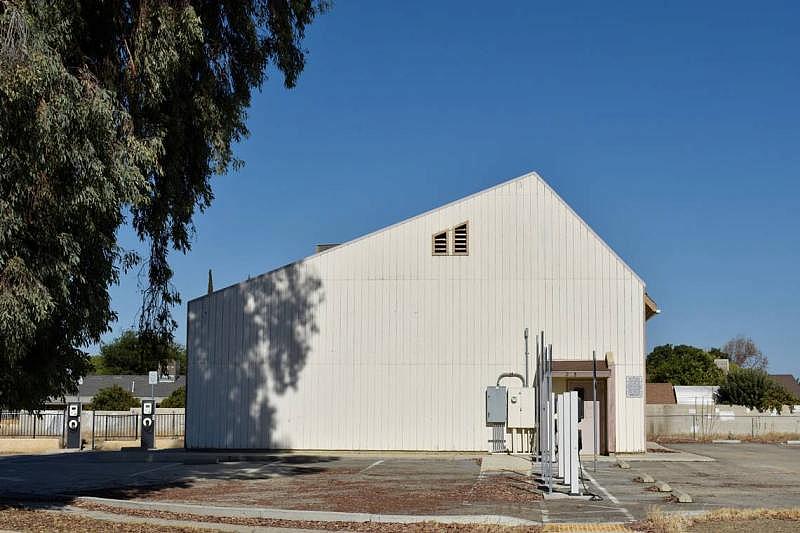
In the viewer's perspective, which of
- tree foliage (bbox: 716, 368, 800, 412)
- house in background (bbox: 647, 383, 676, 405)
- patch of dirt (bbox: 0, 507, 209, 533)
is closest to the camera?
patch of dirt (bbox: 0, 507, 209, 533)

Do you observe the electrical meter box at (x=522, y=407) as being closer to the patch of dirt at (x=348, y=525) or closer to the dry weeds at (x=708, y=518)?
the dry weeds at (x=708, y=518)

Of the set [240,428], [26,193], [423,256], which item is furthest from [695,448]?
[26,193]

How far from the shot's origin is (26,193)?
14.3 meters

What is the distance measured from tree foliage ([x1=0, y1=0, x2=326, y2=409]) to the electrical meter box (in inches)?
501

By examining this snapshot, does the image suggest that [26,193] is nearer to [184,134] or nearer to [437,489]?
[184,134]

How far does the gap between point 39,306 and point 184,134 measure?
5300mm

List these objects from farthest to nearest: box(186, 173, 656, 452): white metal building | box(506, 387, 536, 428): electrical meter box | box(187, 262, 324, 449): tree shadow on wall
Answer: box(187, 262, 324, 449): tree shadow on wall
box(186, 173, 656, 452): white metal building
box(506, 387, 536, 428): electrical meter box

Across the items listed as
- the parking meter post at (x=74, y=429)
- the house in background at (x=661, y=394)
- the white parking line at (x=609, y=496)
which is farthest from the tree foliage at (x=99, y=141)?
the house in background at (x=661, y=394)

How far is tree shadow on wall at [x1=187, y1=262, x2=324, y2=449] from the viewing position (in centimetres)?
2952

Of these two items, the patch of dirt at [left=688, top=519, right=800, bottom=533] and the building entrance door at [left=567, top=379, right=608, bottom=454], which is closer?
the patch of dirt at [left=688, top=519, right=800, bottom=533]

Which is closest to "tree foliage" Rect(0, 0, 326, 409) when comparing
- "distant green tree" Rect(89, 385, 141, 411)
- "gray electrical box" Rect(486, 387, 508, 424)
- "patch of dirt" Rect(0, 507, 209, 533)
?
"patch of dirt" Rect(0, 507, 209, 533)

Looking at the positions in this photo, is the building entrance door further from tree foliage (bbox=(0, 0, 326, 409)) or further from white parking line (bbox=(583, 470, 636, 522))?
tree foliage (bbox=(0, 0, 326, 409))

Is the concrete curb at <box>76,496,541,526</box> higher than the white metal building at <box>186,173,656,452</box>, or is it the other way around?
the white metal building at <box>186,173,656,452</box>

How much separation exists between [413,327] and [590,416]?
6.11 meters
